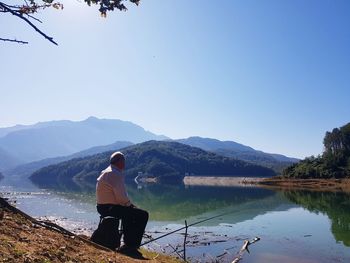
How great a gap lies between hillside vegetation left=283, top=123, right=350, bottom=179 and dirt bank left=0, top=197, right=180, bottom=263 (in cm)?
11364

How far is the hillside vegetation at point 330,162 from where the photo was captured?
11569 cm

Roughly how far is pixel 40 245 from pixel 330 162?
11989cm

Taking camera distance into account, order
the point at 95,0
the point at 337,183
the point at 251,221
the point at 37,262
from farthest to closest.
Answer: the point at 337,183 < the point at 251,221 < the point at 95,0 < the point at 37,262

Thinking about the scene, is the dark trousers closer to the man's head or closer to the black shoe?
the black shoe

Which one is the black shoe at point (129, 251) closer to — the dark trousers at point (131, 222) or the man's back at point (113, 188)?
the dark trousers at point (131, 222)

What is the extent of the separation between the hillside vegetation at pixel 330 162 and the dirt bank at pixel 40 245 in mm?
113639

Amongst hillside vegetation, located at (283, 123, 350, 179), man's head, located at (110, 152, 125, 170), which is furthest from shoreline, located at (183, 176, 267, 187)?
man's head, located at (110, 152, 125, 170)

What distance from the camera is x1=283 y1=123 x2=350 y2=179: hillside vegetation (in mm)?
115688

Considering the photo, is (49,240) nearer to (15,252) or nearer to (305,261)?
(15,252)

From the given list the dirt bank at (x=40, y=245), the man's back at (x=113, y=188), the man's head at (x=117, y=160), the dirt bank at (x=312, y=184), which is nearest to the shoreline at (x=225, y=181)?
the dirt bank at (x=312, y=184)

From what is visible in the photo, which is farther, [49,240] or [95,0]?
[49,240]

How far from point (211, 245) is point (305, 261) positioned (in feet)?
17.4

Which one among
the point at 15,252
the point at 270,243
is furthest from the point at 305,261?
the point at 15,252

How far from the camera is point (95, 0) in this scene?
25.2 ft
